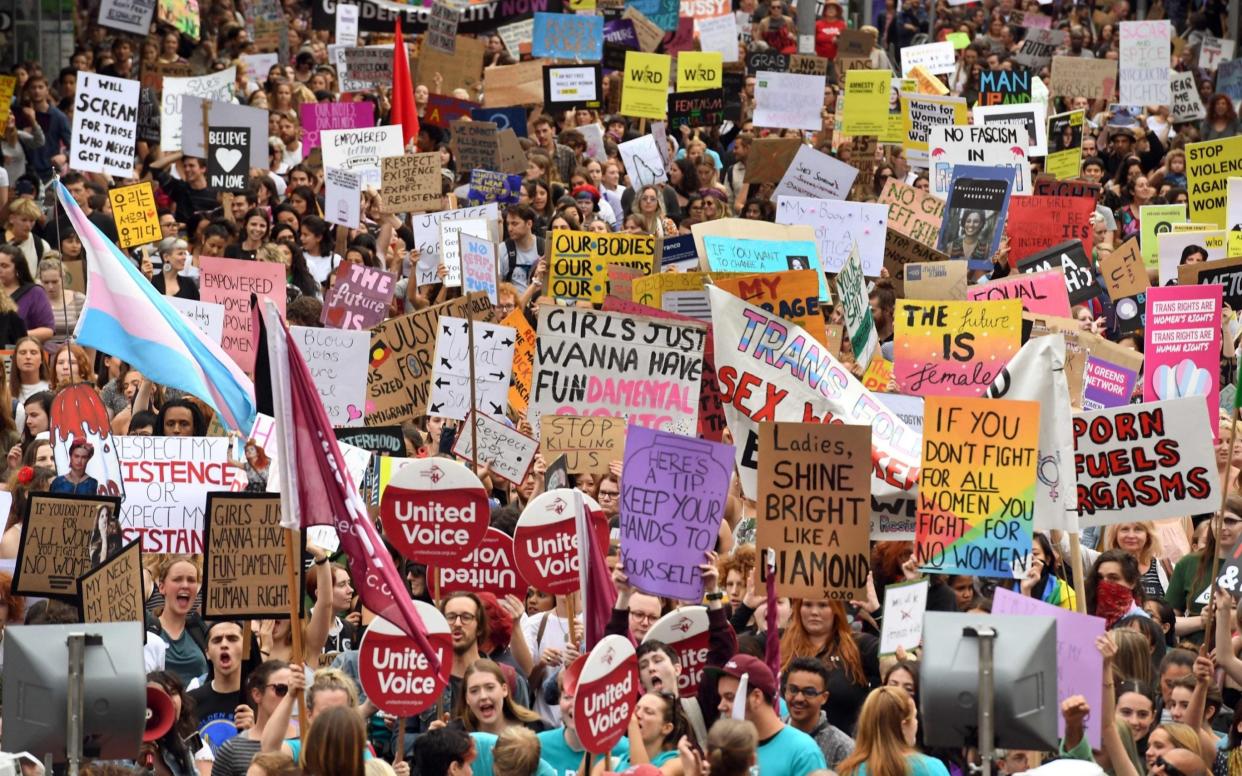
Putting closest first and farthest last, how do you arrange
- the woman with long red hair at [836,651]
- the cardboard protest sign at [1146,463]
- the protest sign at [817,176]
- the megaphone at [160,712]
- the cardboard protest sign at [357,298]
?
1. the megaphone at [160,712]
2. the woman with long red hair at [836,651]
3. the cardboard protest sign at [1146,463]
4. the cardboard protest sign at [357,298]
5. the protest sign at [817,176]

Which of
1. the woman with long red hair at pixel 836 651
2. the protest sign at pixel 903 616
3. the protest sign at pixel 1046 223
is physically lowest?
the woman with long red hair at pixel 836 651

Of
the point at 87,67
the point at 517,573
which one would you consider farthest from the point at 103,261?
the point at 87,67

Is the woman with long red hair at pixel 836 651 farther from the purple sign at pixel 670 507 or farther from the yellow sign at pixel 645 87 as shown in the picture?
the yellow sign at pixel 645 87

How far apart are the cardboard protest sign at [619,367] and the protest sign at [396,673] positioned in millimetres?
3546

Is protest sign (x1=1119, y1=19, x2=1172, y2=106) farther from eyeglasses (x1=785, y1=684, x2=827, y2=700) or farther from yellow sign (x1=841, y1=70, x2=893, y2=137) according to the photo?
eyeglasses (x1=785, y1=684, x2=827, y2=700)

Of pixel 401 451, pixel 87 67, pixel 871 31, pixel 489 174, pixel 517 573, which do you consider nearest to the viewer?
pixel 517 573

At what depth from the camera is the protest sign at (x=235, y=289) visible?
1417cm

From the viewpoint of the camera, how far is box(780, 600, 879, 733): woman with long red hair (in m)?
9.15

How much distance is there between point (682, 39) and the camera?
28.2 m

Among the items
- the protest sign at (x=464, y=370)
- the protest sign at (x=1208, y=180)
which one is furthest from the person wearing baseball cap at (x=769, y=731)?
the protest sign at (x=1208, y=180)

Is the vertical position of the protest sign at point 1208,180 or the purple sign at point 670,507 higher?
the protest sign at point 1208,180

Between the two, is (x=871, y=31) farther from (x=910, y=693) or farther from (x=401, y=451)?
(x=910, y=693)

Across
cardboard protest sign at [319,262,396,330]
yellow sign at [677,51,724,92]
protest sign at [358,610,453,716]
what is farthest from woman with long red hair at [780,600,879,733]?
yellow sign at [677,51,724,92]

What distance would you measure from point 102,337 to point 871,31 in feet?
56.8
